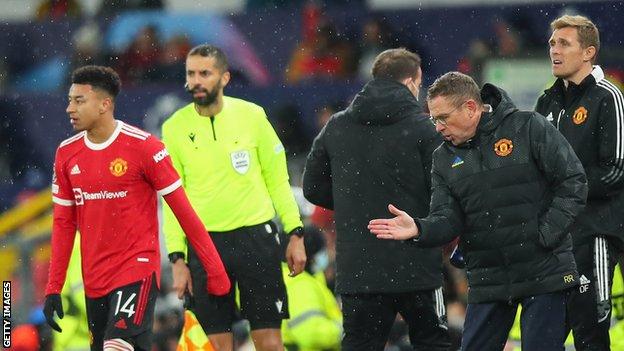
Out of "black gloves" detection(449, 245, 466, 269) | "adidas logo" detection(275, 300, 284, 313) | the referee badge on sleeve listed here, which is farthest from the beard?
"black gloves" detection(449, 245, 466, 269)

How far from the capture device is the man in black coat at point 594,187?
8.84m

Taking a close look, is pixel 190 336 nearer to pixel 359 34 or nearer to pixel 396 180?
pixel 396 180

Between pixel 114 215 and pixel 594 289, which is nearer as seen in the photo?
pixel 594 289

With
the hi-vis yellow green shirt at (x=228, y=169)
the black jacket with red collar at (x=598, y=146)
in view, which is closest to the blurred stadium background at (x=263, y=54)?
the hi-vis yellow green shirt at (x=228, y=169)

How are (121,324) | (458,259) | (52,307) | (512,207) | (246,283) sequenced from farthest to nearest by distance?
1. (246,283)
2. (52,307)
3. (121,324)
4. (458,259)
5. (512,207)

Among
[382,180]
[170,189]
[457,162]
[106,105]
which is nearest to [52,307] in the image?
[170,189]

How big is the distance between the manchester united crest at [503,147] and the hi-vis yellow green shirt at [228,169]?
2460mm

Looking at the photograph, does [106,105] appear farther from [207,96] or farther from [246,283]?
[246,283]

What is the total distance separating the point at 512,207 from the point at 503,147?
0.31 metres

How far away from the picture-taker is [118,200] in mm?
9125

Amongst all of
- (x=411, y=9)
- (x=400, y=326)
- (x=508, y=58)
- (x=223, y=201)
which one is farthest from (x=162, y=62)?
(x=223, y=201)

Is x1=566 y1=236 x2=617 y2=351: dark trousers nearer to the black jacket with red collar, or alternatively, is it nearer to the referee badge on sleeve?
the black jacket with red collar

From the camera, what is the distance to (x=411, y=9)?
16.3 m

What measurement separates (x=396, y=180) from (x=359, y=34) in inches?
293
